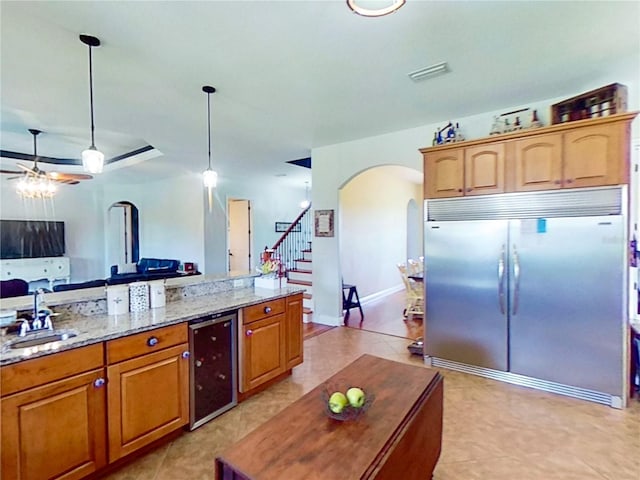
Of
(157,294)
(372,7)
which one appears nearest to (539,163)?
(372,7)

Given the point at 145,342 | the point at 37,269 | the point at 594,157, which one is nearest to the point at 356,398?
the point at 145,342

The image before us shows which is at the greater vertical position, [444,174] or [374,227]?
[444,174]

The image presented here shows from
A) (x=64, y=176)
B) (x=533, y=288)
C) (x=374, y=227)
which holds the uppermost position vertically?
(x=64, y=176)

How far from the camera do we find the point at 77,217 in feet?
28.0

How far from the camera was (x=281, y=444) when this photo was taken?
53.5 inches

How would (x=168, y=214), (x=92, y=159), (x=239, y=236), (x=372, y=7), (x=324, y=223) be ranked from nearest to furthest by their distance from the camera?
(x=372, y=7) < (x=92, y=159) < (x=324, y=223) < (x=168, y=214) < (x=239, y=236)

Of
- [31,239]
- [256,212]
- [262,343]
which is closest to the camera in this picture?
[262,343]

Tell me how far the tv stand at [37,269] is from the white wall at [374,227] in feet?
22.1

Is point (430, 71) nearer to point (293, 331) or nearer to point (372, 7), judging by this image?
point (372, 7)

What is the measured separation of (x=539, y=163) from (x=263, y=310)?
2899mm

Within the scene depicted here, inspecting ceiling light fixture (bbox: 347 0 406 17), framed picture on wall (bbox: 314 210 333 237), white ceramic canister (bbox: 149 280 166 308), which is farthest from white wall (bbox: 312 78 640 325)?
white ceramic canister (bbox: 149 280 166 308)

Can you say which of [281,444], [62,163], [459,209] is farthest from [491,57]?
[62,163]

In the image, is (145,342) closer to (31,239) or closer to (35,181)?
(35,181)

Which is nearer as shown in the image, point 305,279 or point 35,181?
point 35,181
